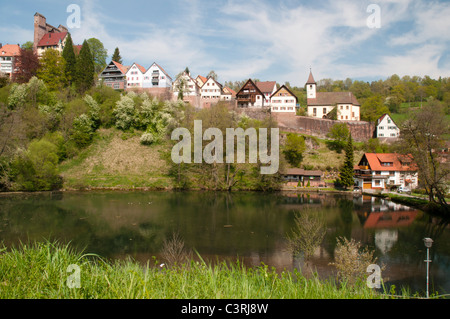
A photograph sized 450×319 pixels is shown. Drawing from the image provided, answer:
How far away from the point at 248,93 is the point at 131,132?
24451 mm

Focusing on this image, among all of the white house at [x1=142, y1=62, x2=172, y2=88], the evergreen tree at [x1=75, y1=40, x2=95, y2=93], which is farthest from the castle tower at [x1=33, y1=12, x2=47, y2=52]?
the white house at [x1=142, y1=62, x2=172, y2=88]

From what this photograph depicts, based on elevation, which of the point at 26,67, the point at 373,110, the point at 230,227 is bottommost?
the point at 230,227

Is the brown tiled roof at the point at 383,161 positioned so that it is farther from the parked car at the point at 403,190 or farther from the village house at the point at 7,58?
the village house at the point at 7,58

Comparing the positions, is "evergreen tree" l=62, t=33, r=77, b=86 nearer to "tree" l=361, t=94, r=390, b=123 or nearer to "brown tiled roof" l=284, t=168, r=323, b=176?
"brown tiled roof" l=284, t=168, r=323, b=176

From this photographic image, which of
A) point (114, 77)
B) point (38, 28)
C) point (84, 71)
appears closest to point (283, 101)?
point (114, 77)

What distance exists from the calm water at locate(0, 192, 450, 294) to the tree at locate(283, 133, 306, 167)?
498 inches

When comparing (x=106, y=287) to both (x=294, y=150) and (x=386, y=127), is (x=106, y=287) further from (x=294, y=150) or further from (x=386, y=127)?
(x=386, y=127)

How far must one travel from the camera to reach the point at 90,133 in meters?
47.0

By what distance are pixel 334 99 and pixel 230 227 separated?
47.7 m

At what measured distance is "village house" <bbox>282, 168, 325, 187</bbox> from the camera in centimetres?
4140

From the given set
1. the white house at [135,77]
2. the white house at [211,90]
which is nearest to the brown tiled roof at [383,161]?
the white house at [211,90]

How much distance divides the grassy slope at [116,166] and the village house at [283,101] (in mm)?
24104

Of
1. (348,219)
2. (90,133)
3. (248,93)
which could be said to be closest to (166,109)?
(90,133)

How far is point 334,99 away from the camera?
59.5 metres
